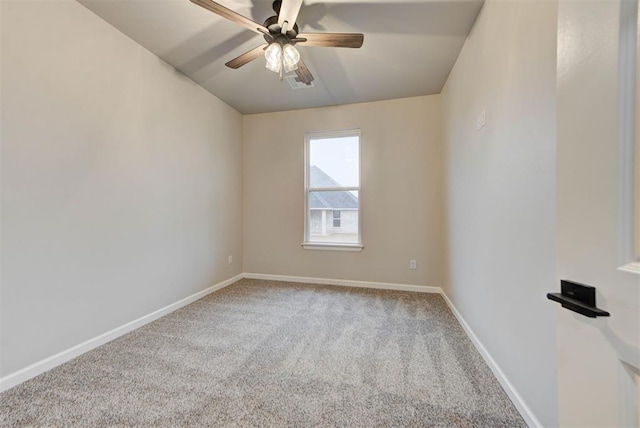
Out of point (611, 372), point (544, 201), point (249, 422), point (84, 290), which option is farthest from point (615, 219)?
point (84, 290)

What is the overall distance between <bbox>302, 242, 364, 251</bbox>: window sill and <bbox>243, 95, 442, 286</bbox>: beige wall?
0.06 m

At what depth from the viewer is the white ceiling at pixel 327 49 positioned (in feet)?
6.30

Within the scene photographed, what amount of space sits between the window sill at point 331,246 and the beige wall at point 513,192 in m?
1.55

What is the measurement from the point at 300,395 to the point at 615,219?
1.64 m

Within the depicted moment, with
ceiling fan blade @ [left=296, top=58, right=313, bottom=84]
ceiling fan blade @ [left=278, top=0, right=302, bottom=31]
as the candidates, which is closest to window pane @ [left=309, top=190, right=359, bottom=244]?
ceiling fan blade @ [left=296, top=58, right=313, bottom=84]

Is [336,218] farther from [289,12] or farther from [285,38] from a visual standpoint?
[289,12]

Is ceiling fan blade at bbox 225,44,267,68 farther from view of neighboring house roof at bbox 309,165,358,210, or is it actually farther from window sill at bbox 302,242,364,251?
window sill at bbox 302,242,364,251

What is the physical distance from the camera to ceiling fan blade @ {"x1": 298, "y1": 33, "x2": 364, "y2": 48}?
1771 millimetres

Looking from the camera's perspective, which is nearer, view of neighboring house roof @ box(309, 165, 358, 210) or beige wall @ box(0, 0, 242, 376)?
beige wall @ box(0, 0, 242, 376)

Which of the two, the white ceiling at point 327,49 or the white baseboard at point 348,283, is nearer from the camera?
the white ceiling at point 327,49

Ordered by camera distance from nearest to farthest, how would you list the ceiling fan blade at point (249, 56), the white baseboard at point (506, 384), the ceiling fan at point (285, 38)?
the white baseboard at point (506, 384) < the ceiling fan at point (285, 38) < the ceiling fan blade at point (249, 56)

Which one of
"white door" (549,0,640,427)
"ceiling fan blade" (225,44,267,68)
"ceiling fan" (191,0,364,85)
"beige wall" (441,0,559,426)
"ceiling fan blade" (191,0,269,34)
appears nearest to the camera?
"white door" (549,0,640,427)

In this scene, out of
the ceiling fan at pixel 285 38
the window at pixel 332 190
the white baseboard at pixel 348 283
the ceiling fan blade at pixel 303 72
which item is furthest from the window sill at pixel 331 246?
the ceiling fan at pixel 285 38

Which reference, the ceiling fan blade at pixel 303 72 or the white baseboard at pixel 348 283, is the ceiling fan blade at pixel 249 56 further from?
the white baseboard at pixel 348 283
